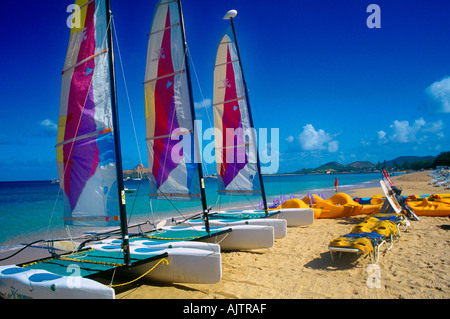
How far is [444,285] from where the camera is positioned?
464cm

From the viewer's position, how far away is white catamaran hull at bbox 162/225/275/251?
277 inches

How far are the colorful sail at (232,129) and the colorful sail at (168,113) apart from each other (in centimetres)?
326

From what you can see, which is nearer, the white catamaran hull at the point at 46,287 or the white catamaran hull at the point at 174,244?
the white catamaran hull at the point at 46,287

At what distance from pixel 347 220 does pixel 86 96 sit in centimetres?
996

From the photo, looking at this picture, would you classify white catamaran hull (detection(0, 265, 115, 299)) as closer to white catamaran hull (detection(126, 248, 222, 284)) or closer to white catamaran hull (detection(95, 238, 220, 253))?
white catamaran hull (detection(126, 248, 222, 284))

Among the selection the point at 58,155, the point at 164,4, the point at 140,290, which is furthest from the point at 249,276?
the point at 164,4

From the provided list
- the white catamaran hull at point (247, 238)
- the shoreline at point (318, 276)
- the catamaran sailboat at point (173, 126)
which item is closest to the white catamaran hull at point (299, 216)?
the shoreline at point (318, 276)

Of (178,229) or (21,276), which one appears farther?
(178,229)

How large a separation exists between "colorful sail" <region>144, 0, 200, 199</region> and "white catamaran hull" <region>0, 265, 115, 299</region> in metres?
3.40

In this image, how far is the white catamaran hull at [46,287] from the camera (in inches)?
145

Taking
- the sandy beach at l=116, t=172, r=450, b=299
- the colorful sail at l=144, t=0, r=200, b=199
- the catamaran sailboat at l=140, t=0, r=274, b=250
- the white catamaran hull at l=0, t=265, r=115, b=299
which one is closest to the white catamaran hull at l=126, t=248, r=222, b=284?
the sandy beach at l=116, t=172, r=450, b=299

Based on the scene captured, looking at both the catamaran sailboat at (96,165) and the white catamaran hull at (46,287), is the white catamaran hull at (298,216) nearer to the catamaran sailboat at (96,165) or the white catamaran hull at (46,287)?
the catamaran sailboat at (96,165)

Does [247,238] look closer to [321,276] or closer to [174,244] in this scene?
[174,244]
